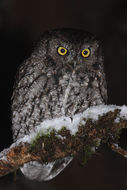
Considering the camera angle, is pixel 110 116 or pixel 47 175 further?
pixel 47 175

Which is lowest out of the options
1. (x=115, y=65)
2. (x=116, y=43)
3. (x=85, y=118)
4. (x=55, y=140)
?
(x=55, y=140)

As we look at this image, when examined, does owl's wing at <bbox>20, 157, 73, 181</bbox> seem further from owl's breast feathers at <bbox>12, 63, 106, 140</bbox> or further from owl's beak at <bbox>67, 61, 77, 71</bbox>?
owl's beak at <bbox>67, 61, 77, 71</bbox>

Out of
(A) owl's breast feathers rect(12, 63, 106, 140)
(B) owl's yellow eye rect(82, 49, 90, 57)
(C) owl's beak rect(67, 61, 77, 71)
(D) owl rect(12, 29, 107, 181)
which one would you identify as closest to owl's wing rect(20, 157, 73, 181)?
(D) owl rect(12, 29, 107, 181)

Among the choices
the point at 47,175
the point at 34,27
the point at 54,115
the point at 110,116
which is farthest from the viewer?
the point at 34,27

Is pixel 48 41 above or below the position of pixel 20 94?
above

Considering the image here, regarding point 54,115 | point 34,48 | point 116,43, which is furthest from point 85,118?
point 116,43

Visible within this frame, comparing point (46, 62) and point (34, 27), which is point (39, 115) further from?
point (34, 27)

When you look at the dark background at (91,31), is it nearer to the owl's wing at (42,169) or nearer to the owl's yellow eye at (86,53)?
the owl's wing at (42,169)

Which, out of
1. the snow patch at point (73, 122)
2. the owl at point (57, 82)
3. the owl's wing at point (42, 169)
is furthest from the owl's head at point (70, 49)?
the owl's wing at point (42, 169)
